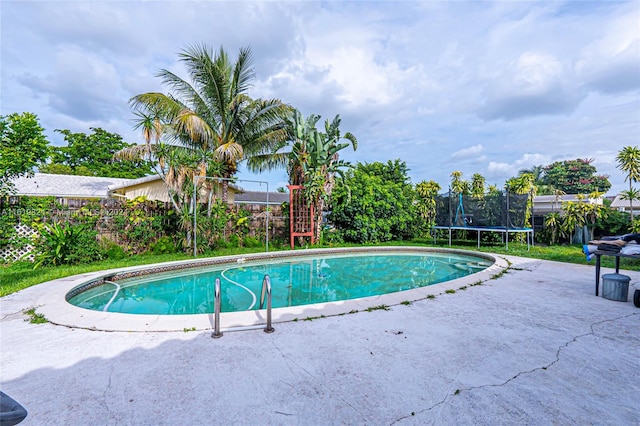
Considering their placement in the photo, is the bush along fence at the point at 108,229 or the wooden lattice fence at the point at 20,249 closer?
the bush along fence at the point at 108,229

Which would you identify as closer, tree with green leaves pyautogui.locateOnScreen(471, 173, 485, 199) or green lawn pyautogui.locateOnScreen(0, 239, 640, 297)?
green lawn pyautogui.locateOnScreen(0, 239, 640, 297)

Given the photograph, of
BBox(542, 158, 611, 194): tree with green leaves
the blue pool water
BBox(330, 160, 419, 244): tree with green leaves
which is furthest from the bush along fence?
BBox(542, 158, 611, 194): tree with green leaves

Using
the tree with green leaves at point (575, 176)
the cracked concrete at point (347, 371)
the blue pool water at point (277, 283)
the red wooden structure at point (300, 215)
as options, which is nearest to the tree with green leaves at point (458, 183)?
the blue pool water at point (277, 283)

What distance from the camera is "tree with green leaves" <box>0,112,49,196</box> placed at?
20.8ft

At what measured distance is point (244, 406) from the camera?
206 centimetres

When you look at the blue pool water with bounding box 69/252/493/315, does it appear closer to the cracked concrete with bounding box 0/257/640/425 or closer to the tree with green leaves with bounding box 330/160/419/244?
the cracked concrete with bounding box 0/257/640/425

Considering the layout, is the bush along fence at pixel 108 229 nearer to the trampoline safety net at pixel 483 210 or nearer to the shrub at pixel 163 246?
the shrub at pixel 163 246

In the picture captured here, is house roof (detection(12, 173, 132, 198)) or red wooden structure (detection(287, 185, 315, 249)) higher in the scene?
house roof (detection(12, 173, 132, 198))

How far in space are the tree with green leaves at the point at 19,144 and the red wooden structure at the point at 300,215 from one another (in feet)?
24.2

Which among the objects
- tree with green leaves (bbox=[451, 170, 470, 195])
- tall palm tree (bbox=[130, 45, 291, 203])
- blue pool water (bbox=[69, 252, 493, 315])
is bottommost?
blue pool water (bbox=[69, 252, 493, 315])

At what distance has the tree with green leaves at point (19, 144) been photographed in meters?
6.33

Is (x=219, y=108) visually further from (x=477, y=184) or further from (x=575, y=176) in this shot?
(x=575, y=176)

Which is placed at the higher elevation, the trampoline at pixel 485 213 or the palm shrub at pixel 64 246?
the trampoline at pixel 485 213

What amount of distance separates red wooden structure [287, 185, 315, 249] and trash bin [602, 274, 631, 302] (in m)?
8.73
